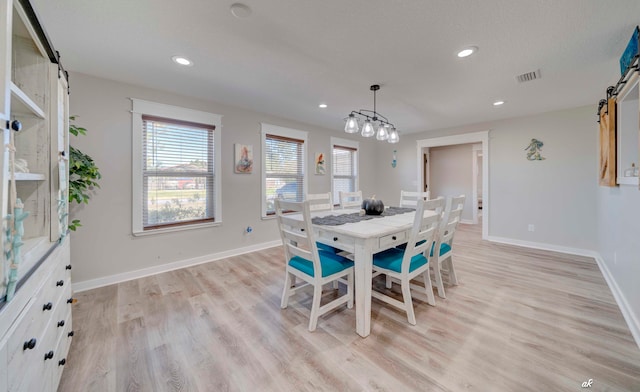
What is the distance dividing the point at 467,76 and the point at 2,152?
3466 millimetres

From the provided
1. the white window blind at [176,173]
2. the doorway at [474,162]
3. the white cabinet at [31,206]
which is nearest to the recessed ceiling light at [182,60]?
the white cabinet at [31,206]

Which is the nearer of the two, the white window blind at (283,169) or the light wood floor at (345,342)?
the light wood floor at (345,342)

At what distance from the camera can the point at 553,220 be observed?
409cm

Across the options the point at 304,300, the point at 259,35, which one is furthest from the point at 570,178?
the point at 259,35

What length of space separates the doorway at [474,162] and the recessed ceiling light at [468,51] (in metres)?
3.12

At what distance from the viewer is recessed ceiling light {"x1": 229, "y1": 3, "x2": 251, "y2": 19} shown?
1.64m

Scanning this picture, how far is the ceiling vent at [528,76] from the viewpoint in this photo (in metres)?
2.59

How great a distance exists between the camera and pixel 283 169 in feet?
14.8

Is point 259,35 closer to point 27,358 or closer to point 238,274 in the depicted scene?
point 27,358

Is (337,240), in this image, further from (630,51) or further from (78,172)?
(630,51)

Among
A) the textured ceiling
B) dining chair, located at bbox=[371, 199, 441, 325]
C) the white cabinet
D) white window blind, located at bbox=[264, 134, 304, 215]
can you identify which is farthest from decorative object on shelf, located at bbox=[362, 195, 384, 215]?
the white cabinet

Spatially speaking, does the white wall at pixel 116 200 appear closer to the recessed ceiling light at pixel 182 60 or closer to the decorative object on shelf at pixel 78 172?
the decorative object on shelf at pixel 78 172

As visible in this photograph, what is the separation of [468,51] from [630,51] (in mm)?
1199

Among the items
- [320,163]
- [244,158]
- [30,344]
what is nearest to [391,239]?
[30,344]
